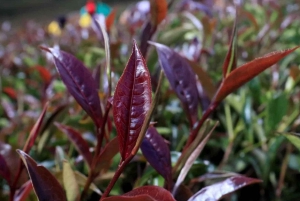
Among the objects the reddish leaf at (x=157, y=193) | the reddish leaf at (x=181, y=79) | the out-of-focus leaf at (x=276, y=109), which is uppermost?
the reddish leaf at (x=181, y=79)

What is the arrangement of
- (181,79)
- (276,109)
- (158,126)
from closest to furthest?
(181,79) < (276,109) < (158,126)

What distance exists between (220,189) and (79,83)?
0.76ft

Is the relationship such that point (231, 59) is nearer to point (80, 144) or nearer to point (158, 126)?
point (80, 144)

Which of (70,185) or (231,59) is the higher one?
(231,59)

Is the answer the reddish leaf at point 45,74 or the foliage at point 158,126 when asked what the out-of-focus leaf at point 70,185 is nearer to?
the foliage at point 158,126

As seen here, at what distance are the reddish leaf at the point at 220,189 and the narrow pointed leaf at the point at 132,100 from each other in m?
0.13

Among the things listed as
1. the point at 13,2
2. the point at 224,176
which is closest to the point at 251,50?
the point at 224,176

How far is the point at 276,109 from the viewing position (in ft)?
2.66

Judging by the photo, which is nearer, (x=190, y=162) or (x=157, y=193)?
(x=157, y=193)

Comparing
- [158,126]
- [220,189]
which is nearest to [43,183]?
[220,189]

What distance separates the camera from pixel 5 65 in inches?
64.7

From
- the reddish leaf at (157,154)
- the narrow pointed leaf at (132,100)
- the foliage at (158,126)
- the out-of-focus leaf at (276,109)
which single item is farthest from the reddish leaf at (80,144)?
the out-of-focus leaf at (276,109)

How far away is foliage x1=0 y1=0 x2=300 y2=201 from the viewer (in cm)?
42

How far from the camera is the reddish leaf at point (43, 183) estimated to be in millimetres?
421
